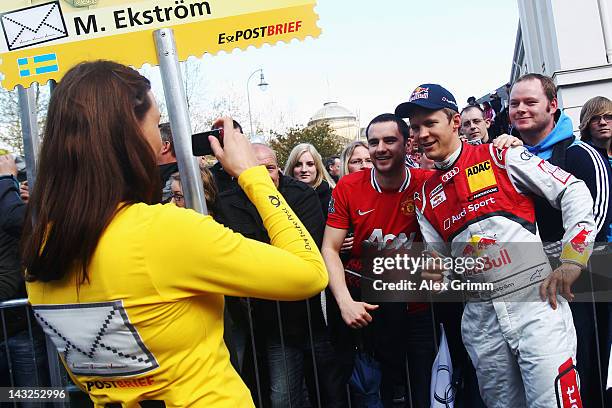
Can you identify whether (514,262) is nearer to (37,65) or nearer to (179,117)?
(179,117)

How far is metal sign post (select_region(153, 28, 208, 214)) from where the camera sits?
2.20m

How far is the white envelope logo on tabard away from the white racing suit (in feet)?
5.70

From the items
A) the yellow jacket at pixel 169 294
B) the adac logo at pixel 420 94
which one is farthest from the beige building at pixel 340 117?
the yellow jacket at pixel 169 294

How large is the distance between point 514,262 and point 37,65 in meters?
2.16

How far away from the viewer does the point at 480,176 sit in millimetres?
2809

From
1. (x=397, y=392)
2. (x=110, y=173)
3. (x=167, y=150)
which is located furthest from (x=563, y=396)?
(x=167, y=150)

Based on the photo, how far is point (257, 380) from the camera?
12.0 feet

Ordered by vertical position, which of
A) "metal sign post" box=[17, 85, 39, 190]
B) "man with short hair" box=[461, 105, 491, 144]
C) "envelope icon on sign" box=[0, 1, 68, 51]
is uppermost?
"envelope icon on sign" box=[0, 1, 68, 51]

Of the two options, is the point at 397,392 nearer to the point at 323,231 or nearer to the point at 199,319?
the point at 323,231

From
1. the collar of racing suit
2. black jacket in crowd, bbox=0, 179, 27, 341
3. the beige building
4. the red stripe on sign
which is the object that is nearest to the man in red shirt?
the collar of racing suit

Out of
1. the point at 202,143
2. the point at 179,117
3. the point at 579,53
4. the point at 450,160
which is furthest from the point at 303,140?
the point at 202,143

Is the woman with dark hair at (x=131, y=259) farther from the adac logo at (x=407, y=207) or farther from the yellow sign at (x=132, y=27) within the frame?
the adac logo at (x=407, y=207)

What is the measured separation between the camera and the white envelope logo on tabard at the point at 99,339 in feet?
4.95

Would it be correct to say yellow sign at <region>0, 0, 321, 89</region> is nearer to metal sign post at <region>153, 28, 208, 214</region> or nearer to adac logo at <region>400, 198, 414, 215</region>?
metal sign post at <region>153, 28, 208, 214</region>
